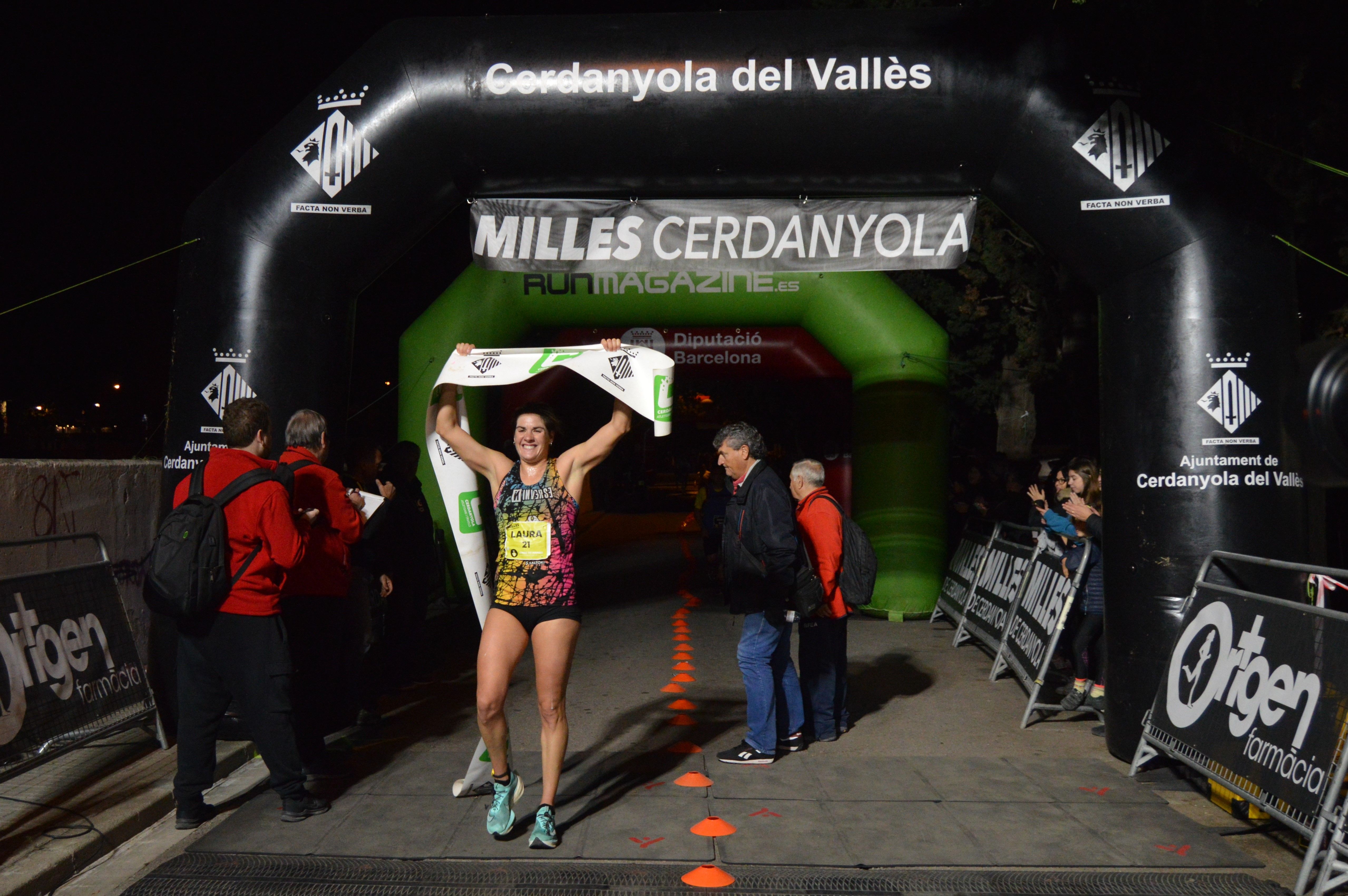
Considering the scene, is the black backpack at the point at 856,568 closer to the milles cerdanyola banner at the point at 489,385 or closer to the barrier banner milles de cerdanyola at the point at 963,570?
the milles cerdanyola banner at the point at 489,385

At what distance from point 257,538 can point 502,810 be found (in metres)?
1.60

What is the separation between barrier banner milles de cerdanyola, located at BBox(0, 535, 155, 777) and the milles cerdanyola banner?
180cm

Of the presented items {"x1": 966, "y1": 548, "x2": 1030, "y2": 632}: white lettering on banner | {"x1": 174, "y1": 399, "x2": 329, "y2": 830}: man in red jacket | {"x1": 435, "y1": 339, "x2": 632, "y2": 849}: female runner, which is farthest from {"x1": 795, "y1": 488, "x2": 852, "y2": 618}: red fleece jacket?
{"x1": 174, "y1": 399, "x2": 329, "y2": 830}: man in red jacket

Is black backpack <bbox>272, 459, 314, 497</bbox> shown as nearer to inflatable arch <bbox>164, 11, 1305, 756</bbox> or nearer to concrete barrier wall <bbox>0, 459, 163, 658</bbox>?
inflatable arch <bbox>164, 11, 1305, 756</bbox>

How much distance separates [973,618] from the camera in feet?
30.3

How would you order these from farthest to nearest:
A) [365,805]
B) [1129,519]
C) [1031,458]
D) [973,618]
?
[1031,458] → [973,618] → [1129,519] → [365,805]

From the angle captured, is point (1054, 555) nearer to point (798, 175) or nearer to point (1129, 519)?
point (1129, 519)

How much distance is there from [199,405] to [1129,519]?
5.24 metres

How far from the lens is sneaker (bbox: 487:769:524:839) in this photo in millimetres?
4344

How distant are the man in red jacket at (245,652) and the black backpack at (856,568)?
3.21m

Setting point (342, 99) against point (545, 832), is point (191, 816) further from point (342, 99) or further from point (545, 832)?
point (342, 99)

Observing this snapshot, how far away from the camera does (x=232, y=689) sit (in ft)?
14.8

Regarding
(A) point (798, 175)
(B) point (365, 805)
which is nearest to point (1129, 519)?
(A) point (798, 175)

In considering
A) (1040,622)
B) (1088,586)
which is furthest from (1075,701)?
(1088,586)
